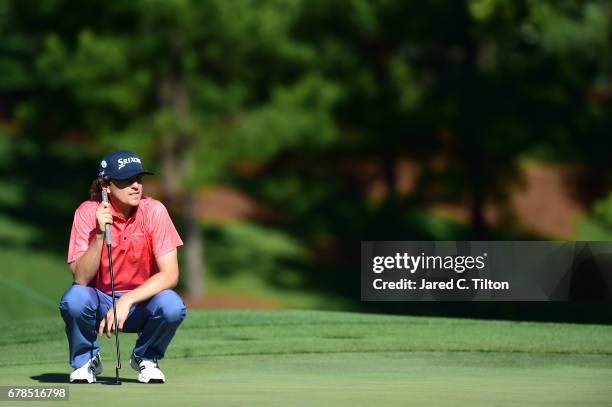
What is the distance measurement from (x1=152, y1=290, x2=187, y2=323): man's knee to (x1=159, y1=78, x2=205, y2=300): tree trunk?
61.9 feet

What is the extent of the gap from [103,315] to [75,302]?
12.9 inches

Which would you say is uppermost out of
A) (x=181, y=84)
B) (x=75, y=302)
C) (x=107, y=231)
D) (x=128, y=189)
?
(x=181, y=84)

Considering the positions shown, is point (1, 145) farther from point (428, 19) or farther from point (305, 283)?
point (428, 19)

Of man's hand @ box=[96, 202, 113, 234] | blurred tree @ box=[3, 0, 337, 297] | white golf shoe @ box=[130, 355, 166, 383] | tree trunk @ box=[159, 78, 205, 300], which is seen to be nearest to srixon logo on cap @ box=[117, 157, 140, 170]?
man's hand @ box=[96, 202, 113, 234]

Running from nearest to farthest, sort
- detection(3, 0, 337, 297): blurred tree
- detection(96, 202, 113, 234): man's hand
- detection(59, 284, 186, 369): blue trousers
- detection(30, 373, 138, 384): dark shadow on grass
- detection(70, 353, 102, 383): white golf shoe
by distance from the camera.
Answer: detection(96, 202, 113, 234): man's hand
detection(59, 284, 186, 369): blue trousers
detection(70, 353, 102, 383): white golf shoe
detection(30, 373, 138, 384): dark shadow on grass
detection(3, 0, 337, 297): blurred tree

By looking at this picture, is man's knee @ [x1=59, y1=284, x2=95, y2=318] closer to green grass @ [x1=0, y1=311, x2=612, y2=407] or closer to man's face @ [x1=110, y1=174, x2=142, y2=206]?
green grass @ [x1=0, y1=311, x2=612, y2=407]

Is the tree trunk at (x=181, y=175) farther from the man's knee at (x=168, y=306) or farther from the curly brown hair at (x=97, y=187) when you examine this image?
the man's knee at (x=168, y=306)

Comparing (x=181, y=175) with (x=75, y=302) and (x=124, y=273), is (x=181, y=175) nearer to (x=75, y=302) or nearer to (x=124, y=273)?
(x=124, y=273)

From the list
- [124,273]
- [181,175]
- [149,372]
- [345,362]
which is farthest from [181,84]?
[149,372]

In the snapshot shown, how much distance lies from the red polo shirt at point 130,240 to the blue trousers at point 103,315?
126 mm

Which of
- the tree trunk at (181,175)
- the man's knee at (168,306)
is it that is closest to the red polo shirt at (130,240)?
the man's knee at (168,306)

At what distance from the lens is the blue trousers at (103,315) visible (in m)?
8.07

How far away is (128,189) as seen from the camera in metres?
8.04

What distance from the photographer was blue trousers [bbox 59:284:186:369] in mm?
8070
